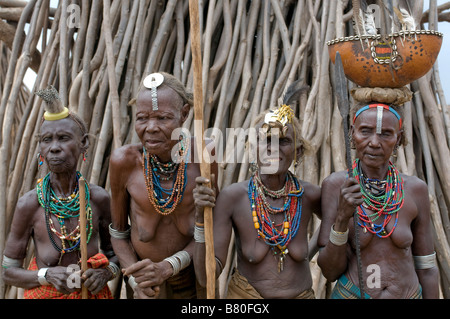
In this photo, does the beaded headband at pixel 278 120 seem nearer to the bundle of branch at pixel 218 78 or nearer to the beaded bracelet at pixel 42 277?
the bundle of branch at pixel 218 78

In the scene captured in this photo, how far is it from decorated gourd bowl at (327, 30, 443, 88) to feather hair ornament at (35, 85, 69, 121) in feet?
4.89

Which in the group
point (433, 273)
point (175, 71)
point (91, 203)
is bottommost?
point (433, 273)

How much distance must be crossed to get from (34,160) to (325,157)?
2.28 metres

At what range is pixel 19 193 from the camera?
411cm

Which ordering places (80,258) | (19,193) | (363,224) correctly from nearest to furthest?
1. (363,224)
2. (80,258)
3. (19,193)

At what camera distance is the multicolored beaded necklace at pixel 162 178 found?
101 inches

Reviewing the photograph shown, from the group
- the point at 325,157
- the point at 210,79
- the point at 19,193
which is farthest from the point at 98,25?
the point at 325,157

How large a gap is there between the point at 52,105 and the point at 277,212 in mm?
1276

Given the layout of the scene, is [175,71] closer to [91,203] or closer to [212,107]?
[212,107]

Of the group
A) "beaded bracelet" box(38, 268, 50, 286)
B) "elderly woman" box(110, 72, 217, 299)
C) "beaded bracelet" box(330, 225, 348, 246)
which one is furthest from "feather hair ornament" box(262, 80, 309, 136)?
"beaded bracelet" box(38, 268, 50, 286)

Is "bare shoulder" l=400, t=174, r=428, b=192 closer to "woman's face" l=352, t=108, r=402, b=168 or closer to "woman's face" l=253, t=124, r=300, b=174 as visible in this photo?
"woman's face" l=352, t=108, r=402, b=168

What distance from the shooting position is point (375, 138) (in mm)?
2373

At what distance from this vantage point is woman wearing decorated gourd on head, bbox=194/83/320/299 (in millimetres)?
2420

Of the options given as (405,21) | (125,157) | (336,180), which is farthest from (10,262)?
(405,21)
